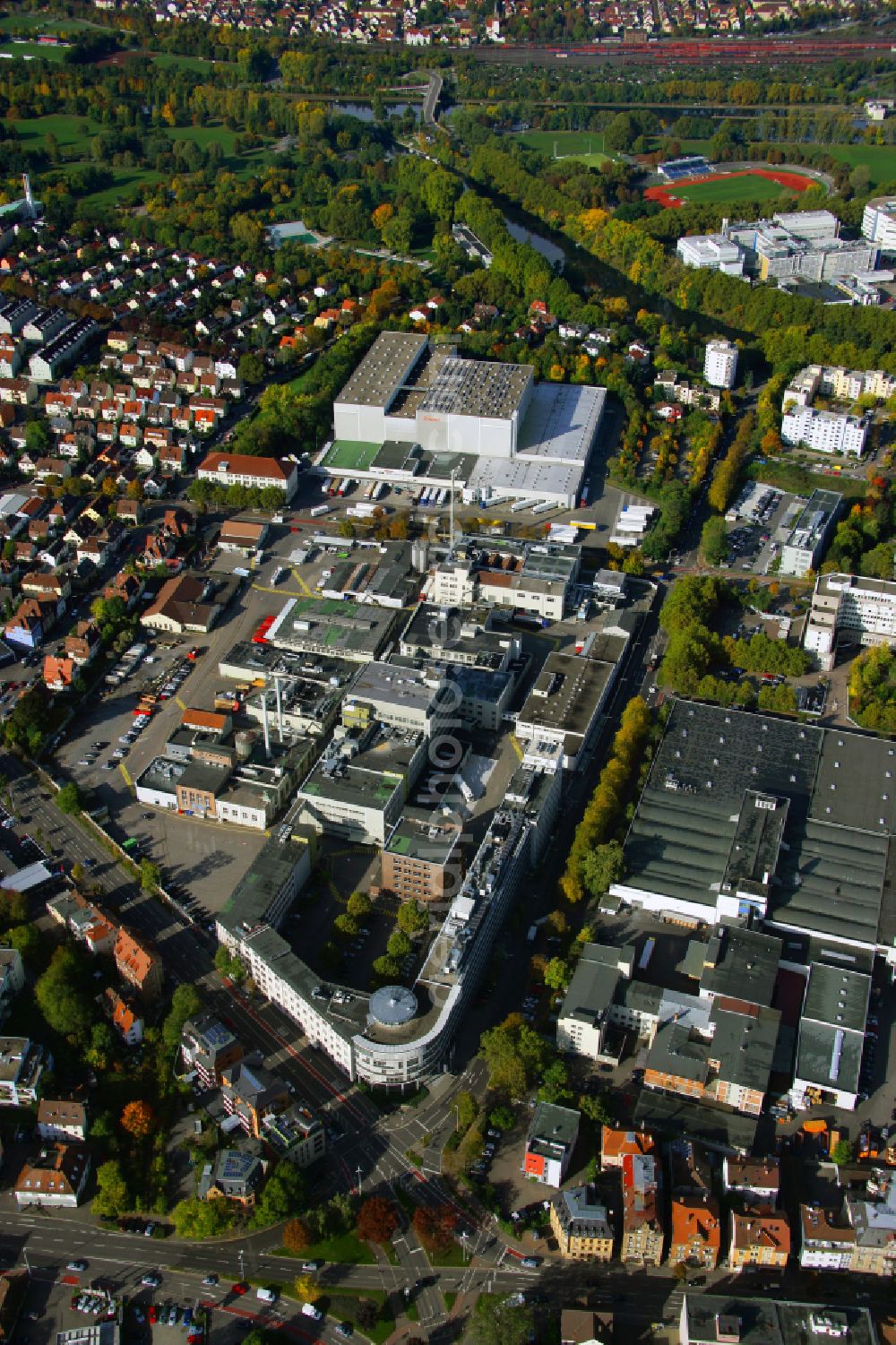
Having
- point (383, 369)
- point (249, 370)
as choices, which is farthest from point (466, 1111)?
point (249, 370)

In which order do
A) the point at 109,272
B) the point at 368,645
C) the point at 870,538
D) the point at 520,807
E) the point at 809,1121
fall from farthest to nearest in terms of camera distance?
the point at 109,272 → the point at 870,538 → the point at 368,645 → the point at 520,807 → the point at 809,1121

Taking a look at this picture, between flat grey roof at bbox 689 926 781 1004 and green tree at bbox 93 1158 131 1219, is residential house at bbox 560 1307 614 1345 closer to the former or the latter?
flat grey roof at bbox 689 926 781 1004

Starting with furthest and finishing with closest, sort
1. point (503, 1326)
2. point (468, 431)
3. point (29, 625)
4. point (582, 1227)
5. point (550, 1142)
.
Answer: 1. point (468, 431)
2. point (29, 625)
3. point (550, 1142)
4. point (582, 1227)
5. point (503, 1326)

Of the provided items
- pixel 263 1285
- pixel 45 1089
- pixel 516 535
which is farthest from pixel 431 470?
pixel 263 1285

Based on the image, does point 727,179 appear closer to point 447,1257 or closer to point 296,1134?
point 296,1134

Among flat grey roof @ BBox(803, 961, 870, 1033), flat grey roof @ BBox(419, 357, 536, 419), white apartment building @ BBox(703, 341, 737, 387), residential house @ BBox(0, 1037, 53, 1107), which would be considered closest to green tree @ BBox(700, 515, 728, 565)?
flat grey roof @ BBox(419, 357, 536, 419)

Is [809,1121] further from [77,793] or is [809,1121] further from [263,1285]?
[77,793]
